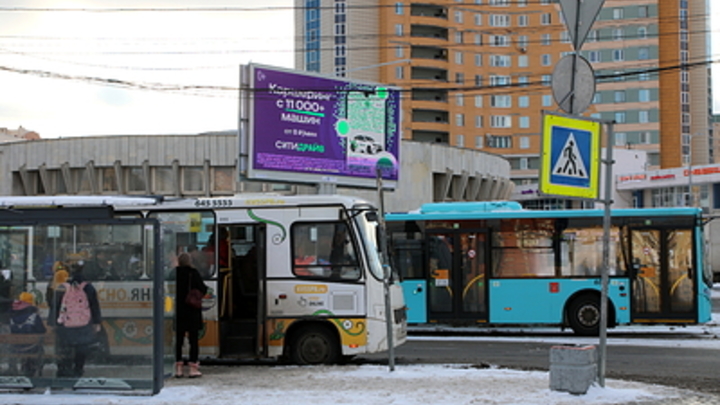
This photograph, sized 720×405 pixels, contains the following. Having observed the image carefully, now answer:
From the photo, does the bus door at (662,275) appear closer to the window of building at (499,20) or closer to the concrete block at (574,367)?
the concrete block at (574,367)

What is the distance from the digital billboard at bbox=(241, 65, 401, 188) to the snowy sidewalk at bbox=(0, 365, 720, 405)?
13302 mm

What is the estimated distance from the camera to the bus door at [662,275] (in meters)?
18.9

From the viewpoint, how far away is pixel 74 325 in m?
10.5

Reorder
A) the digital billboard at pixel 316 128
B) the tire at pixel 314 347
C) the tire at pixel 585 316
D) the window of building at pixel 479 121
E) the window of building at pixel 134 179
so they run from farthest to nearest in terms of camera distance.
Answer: the window of building at pixel 479 121
the window of building at pixel 134 179
the digital billboard at pixel 316 128
the tire at pixel 585 316
the tire at pixel 314 347

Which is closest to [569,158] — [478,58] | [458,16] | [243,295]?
[243,295]

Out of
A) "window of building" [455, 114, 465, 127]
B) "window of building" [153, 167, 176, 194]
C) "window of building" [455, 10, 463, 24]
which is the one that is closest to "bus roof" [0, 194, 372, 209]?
"window of building" [153, 167, 176, 194]

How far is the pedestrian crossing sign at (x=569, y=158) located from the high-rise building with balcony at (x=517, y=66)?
8196cm

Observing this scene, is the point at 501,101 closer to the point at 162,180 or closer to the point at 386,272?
the point at 162,180

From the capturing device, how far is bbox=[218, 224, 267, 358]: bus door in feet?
45.2

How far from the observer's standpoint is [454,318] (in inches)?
786

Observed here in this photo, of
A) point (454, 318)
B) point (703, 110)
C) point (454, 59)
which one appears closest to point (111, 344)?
point (454, 318)

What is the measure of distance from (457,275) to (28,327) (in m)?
11.2

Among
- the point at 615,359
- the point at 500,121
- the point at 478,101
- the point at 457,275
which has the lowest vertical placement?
the point at 615,359

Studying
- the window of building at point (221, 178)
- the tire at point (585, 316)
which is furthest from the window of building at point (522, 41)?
the tire at point (585, 316)
